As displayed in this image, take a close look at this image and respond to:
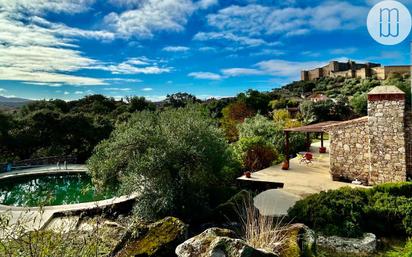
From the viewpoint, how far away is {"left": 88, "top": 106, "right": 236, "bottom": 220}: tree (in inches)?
437

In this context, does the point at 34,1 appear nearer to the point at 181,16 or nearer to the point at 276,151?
the point at 181,16

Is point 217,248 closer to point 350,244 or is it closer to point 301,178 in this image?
point 350,244

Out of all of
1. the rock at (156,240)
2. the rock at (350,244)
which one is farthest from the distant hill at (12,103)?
the rock at (350,244)

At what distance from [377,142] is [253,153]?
6988mm

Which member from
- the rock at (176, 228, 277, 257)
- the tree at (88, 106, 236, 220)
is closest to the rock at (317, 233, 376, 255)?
the tree at (88, 106, 236, 220)

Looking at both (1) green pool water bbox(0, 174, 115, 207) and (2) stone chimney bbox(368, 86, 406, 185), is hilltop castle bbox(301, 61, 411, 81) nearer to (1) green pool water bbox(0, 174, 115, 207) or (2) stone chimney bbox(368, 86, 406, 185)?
(2) stone chimney bbox(368, 86, 406, 185)

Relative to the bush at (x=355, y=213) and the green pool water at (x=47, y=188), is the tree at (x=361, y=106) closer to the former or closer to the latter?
the bush at (x=355, y=213)

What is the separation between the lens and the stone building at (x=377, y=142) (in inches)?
515

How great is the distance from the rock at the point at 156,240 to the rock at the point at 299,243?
78.9 inches

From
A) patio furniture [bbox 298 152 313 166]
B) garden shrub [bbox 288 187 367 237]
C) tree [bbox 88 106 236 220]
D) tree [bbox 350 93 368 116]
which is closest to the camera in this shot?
garden shrub [bbox 288 187 367 237]

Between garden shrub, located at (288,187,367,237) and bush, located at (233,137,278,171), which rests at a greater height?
bush, located at (233,137,278,171)

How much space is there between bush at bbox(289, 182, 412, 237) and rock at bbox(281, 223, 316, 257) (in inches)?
161

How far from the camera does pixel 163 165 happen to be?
36.4ft

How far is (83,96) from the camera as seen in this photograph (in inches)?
2132
